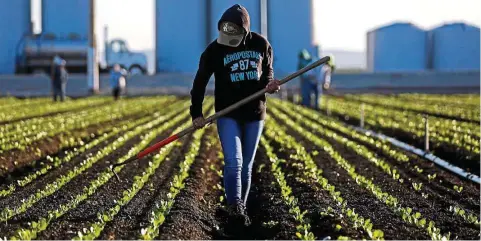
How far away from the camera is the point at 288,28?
44312mm

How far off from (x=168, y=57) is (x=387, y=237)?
131 feet

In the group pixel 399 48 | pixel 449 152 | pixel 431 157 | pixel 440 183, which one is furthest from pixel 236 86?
pixel 399 48

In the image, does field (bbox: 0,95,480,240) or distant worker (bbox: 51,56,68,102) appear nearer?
field (bbox: 0,95,480,240)

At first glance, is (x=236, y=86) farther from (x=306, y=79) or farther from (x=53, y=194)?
(x=306, y=79)

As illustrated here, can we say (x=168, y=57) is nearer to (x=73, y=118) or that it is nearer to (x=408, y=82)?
(x=408, y=82)

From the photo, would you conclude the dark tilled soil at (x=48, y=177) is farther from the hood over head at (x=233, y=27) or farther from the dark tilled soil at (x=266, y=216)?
the hood over head at (x=233, y=27)

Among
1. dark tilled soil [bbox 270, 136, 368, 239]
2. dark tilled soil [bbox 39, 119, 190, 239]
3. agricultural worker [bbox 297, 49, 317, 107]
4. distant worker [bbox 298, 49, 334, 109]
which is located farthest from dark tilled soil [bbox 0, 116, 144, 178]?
distant worker [bbox 298, 49, 334, 109]

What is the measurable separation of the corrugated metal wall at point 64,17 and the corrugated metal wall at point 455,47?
65.2 ft

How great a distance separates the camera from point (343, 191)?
793 cm

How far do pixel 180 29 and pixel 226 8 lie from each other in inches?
109

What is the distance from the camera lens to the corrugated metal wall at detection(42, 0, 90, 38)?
4269cm

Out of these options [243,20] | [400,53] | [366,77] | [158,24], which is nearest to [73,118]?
[243,20]

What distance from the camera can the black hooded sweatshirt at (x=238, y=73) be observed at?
6414mm

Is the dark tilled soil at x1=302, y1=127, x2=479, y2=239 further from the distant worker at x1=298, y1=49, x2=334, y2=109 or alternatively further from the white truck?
the white truck
